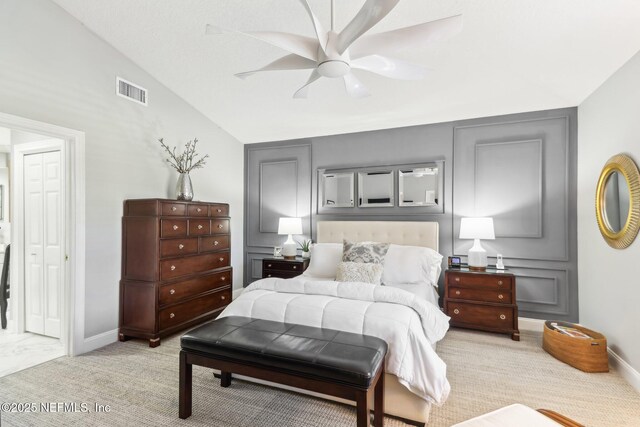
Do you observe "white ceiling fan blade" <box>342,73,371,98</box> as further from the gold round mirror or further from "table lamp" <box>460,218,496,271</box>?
the gold round mirror

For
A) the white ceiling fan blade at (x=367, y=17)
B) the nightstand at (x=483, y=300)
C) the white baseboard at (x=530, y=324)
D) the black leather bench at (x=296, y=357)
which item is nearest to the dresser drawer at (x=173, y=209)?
the black leather bench at (x=296, y=357)

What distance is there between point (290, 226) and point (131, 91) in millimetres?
2611

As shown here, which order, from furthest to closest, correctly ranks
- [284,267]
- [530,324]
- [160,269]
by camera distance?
[284,267]
[530,324]
[160,269]

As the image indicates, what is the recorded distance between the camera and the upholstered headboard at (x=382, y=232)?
409cm

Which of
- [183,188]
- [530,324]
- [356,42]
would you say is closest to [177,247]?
[183,188]

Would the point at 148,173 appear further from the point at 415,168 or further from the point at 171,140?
the point at 415,168

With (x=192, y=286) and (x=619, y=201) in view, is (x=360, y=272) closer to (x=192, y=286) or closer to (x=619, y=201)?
(x=192, y=286)

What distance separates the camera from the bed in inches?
78.2

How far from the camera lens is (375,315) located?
2.21m

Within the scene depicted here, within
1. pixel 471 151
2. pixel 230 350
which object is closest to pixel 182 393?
pixel 230 350

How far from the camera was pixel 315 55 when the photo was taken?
207cm

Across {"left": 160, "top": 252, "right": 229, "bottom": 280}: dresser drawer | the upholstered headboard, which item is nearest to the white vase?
{"left": 160, "top": 252, "right": 229, "bottom": 280}: dresser drawer

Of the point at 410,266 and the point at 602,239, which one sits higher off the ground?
the point at 602,239

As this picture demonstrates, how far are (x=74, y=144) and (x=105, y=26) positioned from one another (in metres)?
1.22
